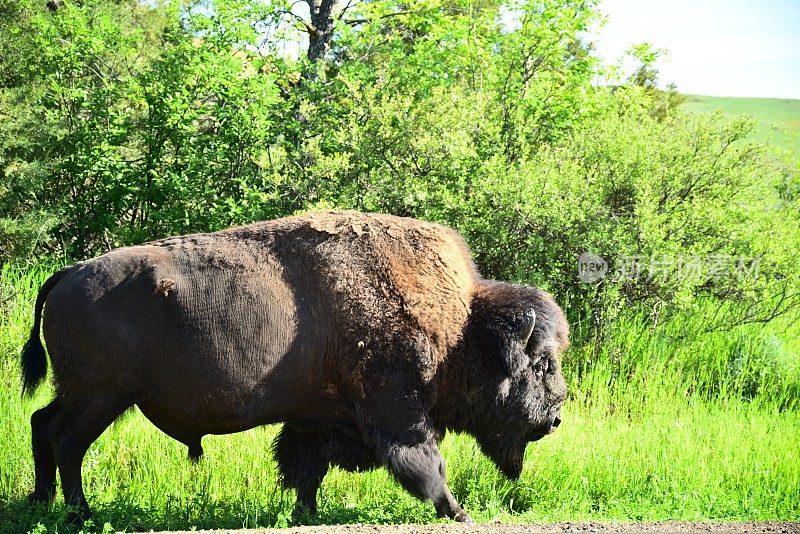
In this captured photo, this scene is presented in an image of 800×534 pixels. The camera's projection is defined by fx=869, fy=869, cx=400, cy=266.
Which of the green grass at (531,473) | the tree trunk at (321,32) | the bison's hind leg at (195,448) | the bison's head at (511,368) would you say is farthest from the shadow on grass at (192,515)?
the tree trunk at (321,32)

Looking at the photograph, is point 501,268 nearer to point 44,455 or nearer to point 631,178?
point 631,178

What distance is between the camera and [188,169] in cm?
1102

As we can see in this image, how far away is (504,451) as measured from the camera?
6777 millimetres

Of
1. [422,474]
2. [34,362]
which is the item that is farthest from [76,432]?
[422,474]

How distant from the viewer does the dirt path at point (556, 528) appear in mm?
5392

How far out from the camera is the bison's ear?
6.39m

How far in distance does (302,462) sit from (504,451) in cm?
157

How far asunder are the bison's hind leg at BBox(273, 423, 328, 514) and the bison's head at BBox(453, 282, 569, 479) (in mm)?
1119

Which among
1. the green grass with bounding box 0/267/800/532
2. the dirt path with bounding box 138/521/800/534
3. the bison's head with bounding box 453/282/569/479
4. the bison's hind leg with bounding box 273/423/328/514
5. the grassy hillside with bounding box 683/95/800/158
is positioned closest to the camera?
the dirt path with bounding box 138/521/800/534

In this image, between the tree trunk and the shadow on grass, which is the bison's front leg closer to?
the shadow on grass

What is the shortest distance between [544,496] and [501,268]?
144 inches

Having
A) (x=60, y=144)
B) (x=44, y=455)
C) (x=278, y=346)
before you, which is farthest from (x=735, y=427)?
(x=60, y=144)

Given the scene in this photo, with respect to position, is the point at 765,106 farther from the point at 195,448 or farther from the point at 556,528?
the point at 195,448

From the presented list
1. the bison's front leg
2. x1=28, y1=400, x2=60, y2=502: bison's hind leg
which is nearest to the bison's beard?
the bison's front leg
